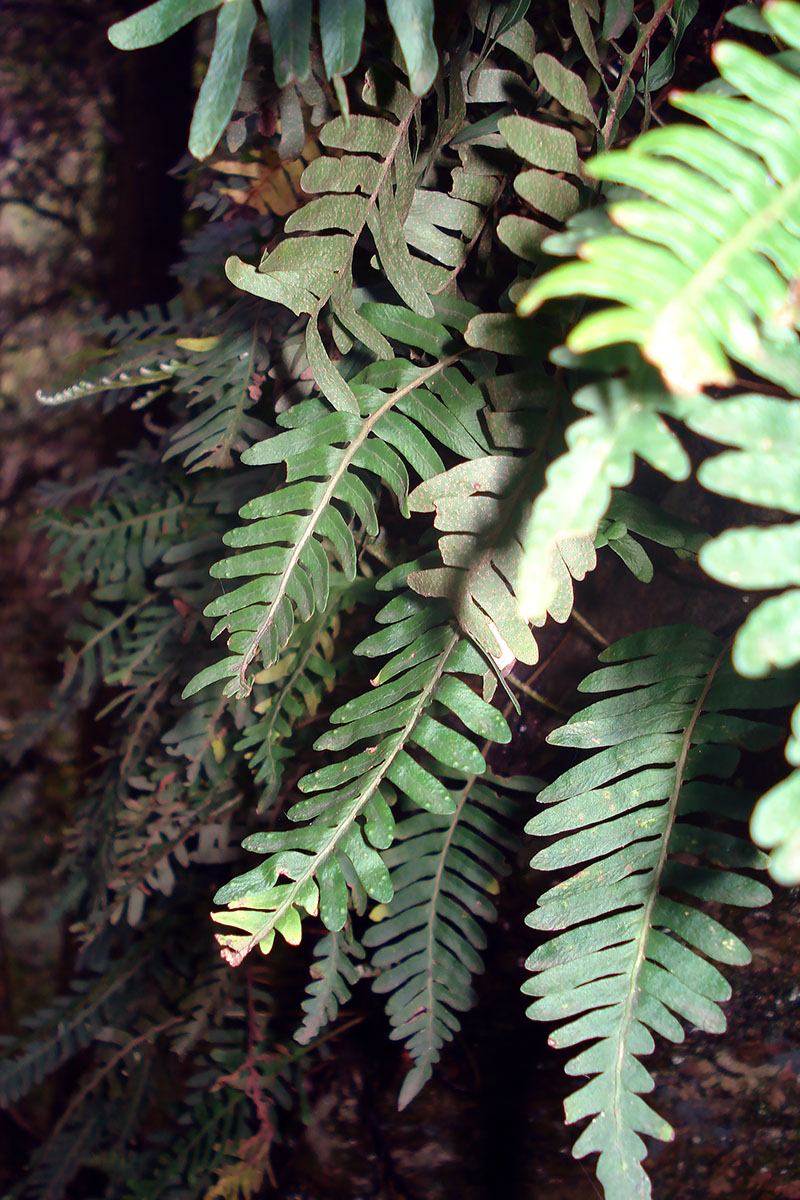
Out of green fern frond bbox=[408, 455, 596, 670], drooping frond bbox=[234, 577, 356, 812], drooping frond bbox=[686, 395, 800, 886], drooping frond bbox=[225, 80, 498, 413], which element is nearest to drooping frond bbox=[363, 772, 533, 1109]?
drooping frond bbox=[234, 577, 356, 812]

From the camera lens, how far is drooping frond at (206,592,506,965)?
645 millimetres

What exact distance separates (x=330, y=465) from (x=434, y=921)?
63 cm

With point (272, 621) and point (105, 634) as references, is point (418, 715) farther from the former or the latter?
point (105, 634)

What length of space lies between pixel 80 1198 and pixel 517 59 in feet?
8.46

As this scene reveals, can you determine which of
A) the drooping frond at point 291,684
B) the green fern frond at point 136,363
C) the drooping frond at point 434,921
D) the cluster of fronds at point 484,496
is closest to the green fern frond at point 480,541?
the cluster of fronds at point 484,496

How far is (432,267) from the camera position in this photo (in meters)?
0.80

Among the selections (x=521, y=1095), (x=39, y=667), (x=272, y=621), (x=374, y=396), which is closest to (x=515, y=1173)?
(x=521, y=1095)

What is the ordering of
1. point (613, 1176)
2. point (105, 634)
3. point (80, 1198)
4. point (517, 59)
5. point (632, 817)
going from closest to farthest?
point (613, 1176) < point (632, 817) < point (517, 59) < point (105, 634) < point (80, 1198)

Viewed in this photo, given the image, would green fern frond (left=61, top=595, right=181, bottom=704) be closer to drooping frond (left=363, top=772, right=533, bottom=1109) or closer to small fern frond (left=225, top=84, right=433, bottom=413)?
drooping frond (left=363, top=772, right=533, bottom=1109)

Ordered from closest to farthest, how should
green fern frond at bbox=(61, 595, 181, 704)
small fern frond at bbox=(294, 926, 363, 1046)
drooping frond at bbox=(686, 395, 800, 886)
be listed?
1. drooping frond at bbox=(686, 395, 800, 886)
2. small fern frond at bbox=(294, 926, 363, 1046)
3. green fern frond at bbox=(61, 595, 181, 704)

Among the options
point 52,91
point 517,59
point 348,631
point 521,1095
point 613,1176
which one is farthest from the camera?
point 52,91

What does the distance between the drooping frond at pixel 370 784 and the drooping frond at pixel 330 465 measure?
10 cm

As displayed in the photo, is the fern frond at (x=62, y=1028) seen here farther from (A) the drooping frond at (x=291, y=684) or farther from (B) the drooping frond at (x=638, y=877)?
(B) the drooping frond at (x=638, y=877)

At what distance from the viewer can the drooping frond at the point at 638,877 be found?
63cm
